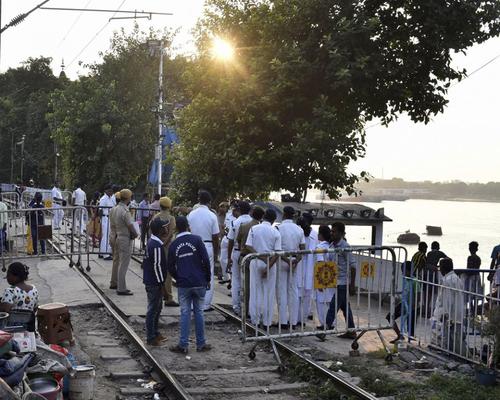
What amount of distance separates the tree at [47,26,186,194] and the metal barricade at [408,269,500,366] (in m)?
28.7

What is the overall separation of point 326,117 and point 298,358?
890 cm

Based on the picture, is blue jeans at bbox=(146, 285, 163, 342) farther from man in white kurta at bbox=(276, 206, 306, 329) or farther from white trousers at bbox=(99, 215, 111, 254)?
white trousers at bbox=(99, 215, 111, 254)

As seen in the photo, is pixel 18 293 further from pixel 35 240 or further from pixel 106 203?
pixel 35 240

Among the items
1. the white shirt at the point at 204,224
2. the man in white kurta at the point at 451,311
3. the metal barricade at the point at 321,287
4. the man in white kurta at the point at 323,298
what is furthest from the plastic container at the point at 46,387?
the man in white kurta at the point at 451,311

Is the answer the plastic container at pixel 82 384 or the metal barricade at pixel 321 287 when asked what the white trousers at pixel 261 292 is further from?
the plastic container at pixel 82 384

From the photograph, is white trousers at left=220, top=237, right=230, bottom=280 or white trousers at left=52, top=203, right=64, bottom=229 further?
white trousers at left=52, top=203, right=64, bottom=229

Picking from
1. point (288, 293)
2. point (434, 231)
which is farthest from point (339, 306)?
point (434, 231)

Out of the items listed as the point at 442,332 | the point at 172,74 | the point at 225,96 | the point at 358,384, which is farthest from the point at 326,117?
the point at 172,74

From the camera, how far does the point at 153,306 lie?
28.7 ft

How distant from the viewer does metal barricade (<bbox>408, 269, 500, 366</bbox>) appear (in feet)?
27.3

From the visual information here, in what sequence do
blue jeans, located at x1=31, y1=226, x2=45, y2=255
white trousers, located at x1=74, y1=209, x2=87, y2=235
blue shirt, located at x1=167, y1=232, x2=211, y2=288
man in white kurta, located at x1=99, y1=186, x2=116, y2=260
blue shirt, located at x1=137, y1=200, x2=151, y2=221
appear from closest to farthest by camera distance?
blue shirt, located at x1=167, y1=232, x2=211, y2=288 → white trousers, located at x1=74, y1=209, x2=87, y2=235 → man in white kurta, located at x1=99, y1=186, x2=116, y2=260 → blue jeans, located at x1=31, y1=226, x2=45, y2=255 → blue shirt, located at x1=137, y1=200, x2=151, y2=221

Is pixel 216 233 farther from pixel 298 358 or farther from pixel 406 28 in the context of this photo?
pixel 406 28

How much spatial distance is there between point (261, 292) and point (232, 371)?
1.58 meters

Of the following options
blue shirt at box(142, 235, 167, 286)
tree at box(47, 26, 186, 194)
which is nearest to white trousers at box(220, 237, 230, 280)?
blue shirt at box(142, 235, 167, 286)
